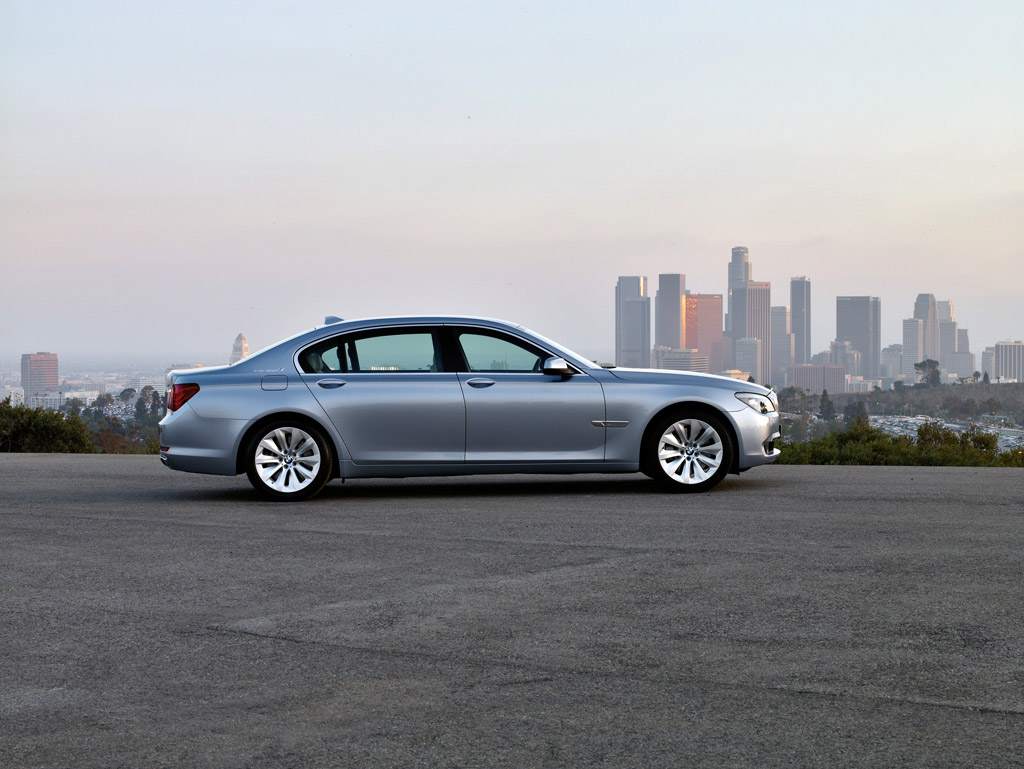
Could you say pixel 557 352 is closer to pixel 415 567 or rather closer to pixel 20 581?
pixel 415 567

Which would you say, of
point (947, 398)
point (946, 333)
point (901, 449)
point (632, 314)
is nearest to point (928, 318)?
point (946, 333)

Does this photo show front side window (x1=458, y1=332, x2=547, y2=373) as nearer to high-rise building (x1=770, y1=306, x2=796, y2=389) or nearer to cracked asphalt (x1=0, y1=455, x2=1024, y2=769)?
cracked asphalt (x1=0, y1=455, x2=1024, y2=769)

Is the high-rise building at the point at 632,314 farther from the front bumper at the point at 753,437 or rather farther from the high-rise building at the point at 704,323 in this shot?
the front bumper at the point at 753,437

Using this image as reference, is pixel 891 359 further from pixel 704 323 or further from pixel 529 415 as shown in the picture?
pixel 529 415

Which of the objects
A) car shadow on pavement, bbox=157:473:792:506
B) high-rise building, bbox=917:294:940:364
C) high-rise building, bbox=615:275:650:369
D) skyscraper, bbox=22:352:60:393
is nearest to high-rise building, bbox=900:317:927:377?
high-rise building, bbox=917:294:940:364

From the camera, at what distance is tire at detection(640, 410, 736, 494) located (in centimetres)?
1146

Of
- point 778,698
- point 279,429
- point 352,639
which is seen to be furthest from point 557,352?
point 778,698

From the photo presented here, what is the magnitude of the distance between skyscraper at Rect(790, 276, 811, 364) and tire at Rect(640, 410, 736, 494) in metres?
129

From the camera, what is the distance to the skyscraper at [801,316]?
160500mm

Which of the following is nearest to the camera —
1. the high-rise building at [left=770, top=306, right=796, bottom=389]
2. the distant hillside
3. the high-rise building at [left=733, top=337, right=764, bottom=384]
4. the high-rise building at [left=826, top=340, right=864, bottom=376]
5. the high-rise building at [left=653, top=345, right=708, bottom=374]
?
the high-rise building at [left=653, top=345, right=708, bottom=374]

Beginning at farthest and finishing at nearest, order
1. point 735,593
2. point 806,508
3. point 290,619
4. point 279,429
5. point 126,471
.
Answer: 1. point 126,471
2. point 279,429
3. point 806,508
4. point 735,593
5. point 290,619

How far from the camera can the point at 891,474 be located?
45.2ft

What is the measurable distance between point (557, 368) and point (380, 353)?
5.47 ft

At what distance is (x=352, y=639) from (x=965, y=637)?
2.78 meters
